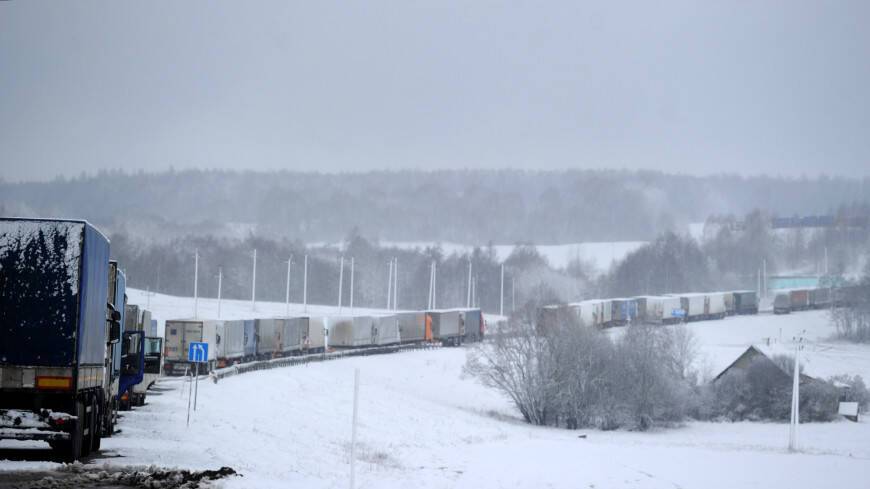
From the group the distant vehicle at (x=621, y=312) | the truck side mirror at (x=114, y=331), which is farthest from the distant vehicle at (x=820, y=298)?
the truck side mirror at (x=114, y=331)

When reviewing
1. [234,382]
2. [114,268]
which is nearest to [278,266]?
[234,382]

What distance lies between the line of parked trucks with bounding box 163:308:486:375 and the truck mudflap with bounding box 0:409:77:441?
3387 centimetres

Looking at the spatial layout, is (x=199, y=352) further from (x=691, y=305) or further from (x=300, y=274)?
(x=300, y=274)

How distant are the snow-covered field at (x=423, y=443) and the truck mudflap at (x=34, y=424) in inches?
28.6

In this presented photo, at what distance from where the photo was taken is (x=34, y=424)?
16047mm

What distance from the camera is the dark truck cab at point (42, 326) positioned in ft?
52.3

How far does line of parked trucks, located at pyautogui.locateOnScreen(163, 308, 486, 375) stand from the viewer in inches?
2045

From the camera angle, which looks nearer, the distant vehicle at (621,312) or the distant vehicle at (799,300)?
the distant vehicle at (621,312)

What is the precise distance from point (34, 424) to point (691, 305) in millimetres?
111599

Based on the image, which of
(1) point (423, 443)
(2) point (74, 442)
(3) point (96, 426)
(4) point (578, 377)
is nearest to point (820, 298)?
(4) point (578, 377)

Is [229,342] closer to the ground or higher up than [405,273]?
closer to the ground

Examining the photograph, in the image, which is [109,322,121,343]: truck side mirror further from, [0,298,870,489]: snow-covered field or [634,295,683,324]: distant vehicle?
[634,295,683,324]: distant vehicle

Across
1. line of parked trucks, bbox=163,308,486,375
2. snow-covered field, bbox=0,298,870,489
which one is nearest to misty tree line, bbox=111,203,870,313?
line of parked trucks, bbox=163,308,486,375

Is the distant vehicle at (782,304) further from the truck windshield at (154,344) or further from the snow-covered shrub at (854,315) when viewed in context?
the truck windshield at (154,344)
